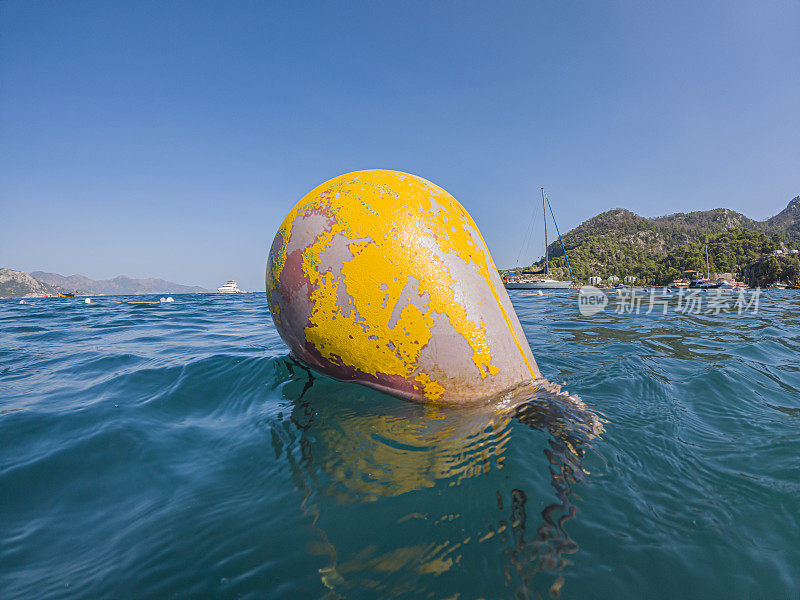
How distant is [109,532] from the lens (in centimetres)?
152

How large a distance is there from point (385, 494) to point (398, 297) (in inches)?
46.9

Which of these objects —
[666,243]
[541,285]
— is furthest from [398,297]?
[666,243]

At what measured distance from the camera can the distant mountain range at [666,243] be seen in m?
87.1

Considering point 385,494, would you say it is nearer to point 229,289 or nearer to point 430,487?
point 430,487

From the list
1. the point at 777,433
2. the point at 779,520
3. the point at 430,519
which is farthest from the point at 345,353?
the point at 777,433

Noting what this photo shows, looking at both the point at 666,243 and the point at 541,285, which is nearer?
the point at 541,285

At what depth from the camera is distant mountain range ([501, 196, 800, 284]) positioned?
87.1 m

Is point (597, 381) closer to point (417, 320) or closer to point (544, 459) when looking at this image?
point (544, 459)

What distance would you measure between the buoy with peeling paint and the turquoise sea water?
34 cm

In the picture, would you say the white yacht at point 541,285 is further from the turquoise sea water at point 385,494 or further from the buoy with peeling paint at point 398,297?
the buoy with peeling paint at point 398,297

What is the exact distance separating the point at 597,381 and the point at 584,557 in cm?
266

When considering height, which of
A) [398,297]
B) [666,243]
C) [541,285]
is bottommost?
[398,297]

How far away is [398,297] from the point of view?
2334 mm

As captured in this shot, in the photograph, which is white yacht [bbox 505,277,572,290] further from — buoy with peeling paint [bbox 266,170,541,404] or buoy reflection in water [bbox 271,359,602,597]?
buoy reflection in water [bbox 271,359,602,597]
